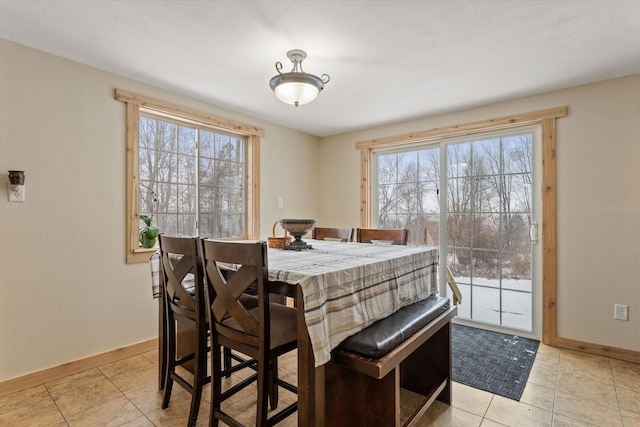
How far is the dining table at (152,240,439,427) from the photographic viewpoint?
1.27 meters

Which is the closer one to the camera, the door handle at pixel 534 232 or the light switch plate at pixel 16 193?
the light switch plate at pixel 16 193

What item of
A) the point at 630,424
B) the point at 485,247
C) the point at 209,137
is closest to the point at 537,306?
the point at 485,247

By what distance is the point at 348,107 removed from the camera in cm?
334

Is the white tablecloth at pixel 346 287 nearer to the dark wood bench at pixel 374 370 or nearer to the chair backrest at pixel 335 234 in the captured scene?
the dark wood bench at pixel 374 370

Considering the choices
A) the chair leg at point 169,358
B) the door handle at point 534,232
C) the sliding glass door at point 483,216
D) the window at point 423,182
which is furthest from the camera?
the sliding glass door at point 483,216

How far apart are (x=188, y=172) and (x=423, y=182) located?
8.23 ft

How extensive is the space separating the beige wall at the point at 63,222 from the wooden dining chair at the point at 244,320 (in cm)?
147

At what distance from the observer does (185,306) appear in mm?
1807

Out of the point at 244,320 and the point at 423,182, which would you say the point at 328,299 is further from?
the point at 423,182

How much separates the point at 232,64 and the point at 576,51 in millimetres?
2362

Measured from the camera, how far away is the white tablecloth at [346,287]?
1.28 meters

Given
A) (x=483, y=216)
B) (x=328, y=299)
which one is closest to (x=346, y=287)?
(x=328, y=299)

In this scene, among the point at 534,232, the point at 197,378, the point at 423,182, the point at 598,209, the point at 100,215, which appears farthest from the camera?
the point at 423,182

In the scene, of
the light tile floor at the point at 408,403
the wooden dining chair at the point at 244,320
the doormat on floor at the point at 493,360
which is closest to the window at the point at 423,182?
the doormat on floor at the point at 493,360
